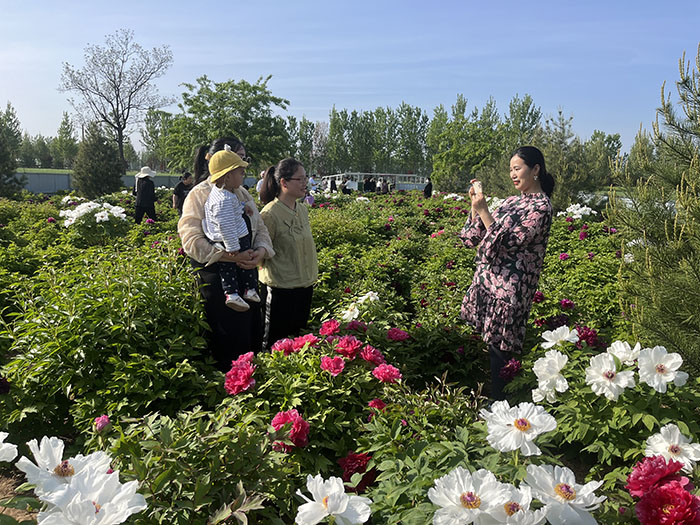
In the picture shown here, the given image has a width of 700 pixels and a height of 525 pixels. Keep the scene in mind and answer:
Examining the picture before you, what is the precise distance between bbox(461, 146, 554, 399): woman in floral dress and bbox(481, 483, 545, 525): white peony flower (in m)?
2.05

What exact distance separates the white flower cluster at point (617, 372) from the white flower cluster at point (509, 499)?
3.07 ft

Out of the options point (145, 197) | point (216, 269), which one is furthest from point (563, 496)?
point (145, 197)

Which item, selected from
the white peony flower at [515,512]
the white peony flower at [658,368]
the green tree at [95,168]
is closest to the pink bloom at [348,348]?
the white peony flower at [658,368]

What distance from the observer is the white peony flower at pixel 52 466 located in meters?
1.11

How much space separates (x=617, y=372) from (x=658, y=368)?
0.16 meters

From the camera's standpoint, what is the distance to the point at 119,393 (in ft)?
8.60

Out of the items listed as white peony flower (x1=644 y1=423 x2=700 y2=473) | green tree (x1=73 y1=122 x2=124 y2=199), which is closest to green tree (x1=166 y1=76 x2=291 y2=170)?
green tree (x1=73 y1=122 x2=124 y2=199)

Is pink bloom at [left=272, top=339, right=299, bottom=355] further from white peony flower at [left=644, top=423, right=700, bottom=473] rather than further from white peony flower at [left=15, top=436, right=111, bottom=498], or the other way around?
white peony flower at [left=644, top=423, right=700, bottom=473]

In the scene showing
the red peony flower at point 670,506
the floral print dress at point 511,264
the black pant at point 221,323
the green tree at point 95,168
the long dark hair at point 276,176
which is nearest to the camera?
the red peony flower at point 670,506

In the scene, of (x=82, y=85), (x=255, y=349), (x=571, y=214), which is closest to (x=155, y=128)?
(x=82, y=85)

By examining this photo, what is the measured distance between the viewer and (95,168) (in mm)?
22031

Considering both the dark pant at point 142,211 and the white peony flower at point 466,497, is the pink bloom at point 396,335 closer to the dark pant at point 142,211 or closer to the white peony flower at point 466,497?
the white peony flower at point 466,497

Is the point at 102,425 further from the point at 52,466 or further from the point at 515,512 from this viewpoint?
the point at 515,512

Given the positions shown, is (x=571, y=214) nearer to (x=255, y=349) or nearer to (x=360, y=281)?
(x=360, y=281)
